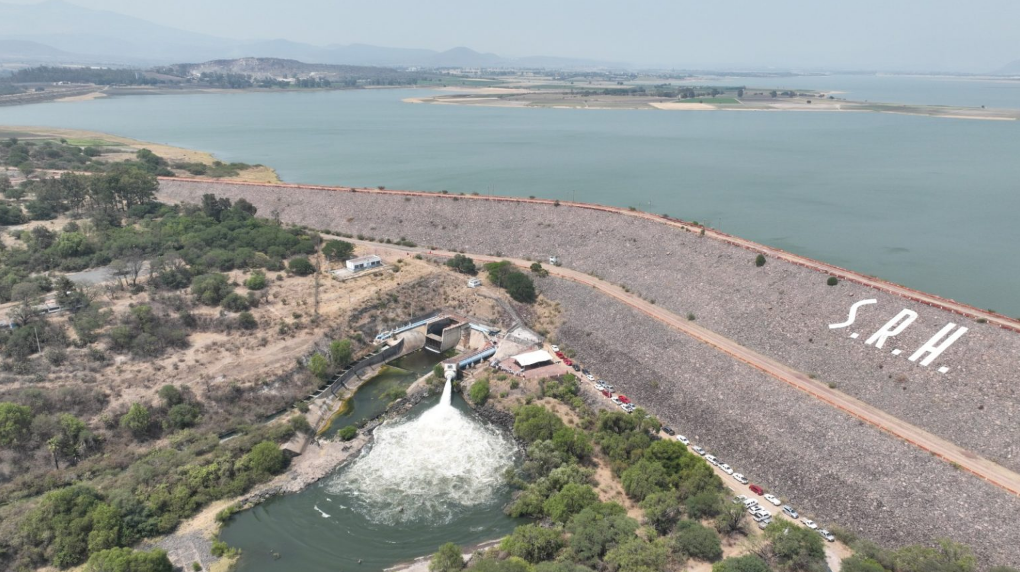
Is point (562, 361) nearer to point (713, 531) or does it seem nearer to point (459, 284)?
point (459, 284)

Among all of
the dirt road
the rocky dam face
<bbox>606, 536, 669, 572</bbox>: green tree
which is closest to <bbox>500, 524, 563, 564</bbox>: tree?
<bbox>606, 536, 669, 572</bbox>: green tree

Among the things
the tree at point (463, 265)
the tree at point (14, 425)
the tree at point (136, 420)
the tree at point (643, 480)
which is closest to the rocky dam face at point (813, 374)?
the tree at point (643, 480)

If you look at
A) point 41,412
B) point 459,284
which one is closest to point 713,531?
point 459,284

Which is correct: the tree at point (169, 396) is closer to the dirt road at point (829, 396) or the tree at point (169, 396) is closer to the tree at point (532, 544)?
the tree at point (532, 544)

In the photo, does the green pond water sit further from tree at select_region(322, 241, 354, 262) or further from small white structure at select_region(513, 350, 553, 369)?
tree at select_region(322, 241, 354, 262)

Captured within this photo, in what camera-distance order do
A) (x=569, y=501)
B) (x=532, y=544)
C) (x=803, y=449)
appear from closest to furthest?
(x=532, y=544)
(x=569, y=501)
(x=803, y=449)

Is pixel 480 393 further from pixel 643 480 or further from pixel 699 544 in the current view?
pixel 699 544

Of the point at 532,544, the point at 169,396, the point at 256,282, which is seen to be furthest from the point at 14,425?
the point at 532,544
